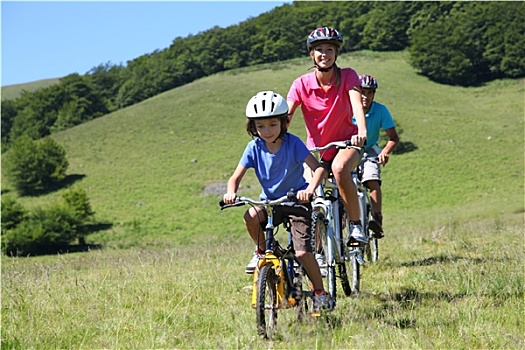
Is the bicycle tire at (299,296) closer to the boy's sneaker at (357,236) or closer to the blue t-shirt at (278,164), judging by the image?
the blue t-shirt at (278,164)

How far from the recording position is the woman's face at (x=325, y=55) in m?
6.54

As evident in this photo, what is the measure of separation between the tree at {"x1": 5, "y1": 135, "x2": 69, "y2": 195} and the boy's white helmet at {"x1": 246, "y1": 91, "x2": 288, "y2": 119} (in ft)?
192

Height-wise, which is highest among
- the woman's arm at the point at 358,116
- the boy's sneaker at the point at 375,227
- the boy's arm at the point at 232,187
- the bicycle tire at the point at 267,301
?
the woman's arm at the point at 358,116

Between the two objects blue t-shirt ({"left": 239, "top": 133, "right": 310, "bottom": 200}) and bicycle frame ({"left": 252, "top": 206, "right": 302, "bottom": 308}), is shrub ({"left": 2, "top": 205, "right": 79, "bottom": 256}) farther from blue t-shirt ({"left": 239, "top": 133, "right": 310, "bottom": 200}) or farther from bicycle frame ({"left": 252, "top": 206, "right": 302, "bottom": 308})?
bicycle frame ({"left": 252, "top": 206, "right": 302, "bottom": 308})

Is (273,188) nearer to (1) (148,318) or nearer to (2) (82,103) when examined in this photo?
(1) (148,318)

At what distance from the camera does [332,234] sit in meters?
6.56

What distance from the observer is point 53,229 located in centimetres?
4309

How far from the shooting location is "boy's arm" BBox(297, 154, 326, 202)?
5113mm

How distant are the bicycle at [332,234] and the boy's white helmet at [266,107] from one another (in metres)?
0.92

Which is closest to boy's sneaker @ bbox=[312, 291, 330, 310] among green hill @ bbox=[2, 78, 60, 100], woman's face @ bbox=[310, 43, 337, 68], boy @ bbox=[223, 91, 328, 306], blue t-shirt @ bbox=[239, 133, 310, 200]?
boy @ bbox=[223, 91, 328, 306]

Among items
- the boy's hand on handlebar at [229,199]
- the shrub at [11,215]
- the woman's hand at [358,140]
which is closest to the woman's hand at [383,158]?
the woman's hand at [358,140]

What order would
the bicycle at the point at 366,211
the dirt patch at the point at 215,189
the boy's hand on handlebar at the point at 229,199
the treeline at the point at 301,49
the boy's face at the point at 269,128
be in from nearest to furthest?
1. the boy's hand on handlebar at the point at 229,199
2. the boy's face at the point at 269,128
3. the bicycle at the point at 366,211
4. the dirt patch at the point at 215,189
5. the treeline at the point at 301,49

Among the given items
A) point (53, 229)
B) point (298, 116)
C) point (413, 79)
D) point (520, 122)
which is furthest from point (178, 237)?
point (413, 79)

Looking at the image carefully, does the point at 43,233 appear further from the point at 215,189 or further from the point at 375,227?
the point at 375,227
